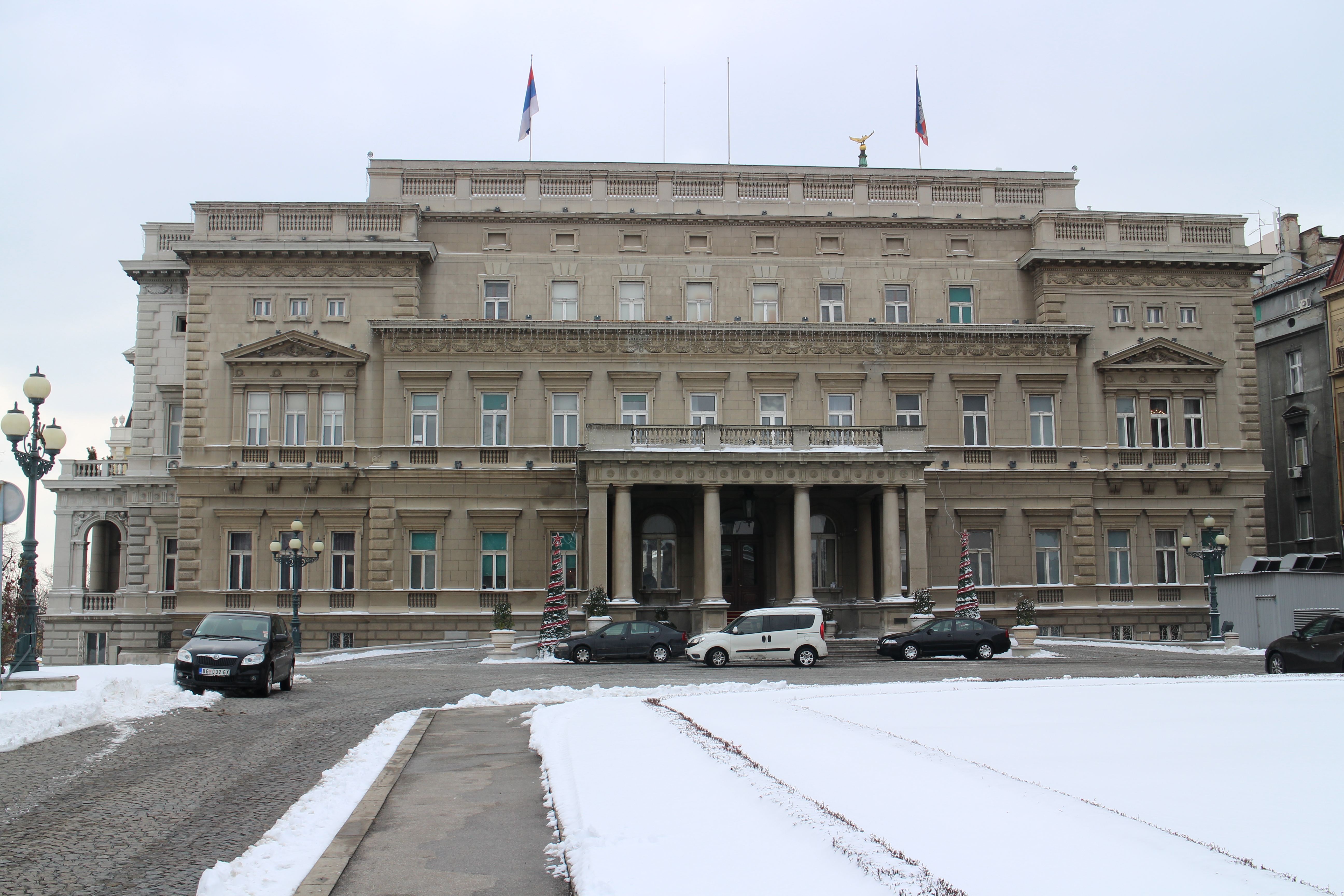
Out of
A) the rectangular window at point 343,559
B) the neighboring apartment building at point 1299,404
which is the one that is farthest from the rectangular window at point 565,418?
the neighboring apartment building at point 1299,404

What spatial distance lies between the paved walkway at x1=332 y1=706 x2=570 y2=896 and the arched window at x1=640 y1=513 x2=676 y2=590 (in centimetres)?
2810

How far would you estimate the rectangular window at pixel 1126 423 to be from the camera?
144 ft

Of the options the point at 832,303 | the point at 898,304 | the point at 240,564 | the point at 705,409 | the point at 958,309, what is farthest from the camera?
the point at 958,309

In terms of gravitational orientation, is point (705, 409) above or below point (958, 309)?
below

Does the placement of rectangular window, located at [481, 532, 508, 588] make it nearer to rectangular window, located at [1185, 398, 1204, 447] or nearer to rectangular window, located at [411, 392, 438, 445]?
rectangular window, located at [411, 392, 438, 445]

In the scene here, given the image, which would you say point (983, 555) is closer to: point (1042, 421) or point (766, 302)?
point (1042, 421)

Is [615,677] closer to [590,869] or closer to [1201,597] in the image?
[590,869]

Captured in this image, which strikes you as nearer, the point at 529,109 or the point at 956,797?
the point at 956,797

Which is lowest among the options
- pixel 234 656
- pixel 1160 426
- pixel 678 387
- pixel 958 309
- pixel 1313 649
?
pixel 1313 649

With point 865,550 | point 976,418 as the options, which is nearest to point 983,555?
point 865,550

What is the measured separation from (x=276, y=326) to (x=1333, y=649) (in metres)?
35.5

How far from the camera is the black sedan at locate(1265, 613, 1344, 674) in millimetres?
22781

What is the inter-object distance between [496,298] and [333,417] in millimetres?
7632

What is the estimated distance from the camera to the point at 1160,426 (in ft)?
145
